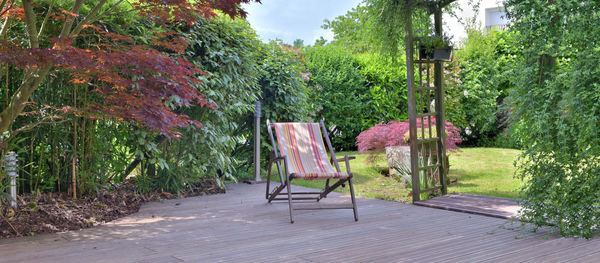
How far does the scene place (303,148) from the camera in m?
4.86

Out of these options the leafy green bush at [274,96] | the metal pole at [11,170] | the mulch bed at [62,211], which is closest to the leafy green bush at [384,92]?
the leafy green bush at [274,96]

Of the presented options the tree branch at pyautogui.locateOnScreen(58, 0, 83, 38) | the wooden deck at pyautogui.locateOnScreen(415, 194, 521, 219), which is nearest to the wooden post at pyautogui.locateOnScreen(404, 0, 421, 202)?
the wooden deck at pyautogui.locateOnScreen(415, 194, 521, 219)

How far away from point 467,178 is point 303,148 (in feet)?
10.1

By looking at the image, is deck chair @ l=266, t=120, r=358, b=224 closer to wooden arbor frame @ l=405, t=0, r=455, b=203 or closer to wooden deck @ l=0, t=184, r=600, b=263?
wooden deck @ l=0, t=184, r=600, b=263

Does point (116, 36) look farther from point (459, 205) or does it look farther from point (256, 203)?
point (459, 205)

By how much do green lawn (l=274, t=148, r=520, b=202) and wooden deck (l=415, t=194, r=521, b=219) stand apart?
0.40 m

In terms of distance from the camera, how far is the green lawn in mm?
5688

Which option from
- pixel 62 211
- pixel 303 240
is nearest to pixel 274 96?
pixel 62 211

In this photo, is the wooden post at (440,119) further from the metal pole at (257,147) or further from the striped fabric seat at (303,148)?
the metal pole at (257,147)

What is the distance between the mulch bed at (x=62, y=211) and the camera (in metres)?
3.71

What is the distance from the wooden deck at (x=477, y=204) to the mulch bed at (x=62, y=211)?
2874 mm

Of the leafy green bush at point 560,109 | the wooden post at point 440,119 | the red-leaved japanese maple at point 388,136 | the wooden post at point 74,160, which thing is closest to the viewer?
the leafy green bush at point 560,109

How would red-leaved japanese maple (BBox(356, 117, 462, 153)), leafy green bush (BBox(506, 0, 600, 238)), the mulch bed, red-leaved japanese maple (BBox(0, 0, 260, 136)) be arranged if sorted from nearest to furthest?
leafy green bush (BBox(506, 0, 600, 238)) < red-leaved japanese maple (BBox(0, 0, 260, 136)) < the mulch bed < red-leaved japanese maple (BBox(356, 117, 462, 153))

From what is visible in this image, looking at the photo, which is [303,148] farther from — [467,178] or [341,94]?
[341,94]
